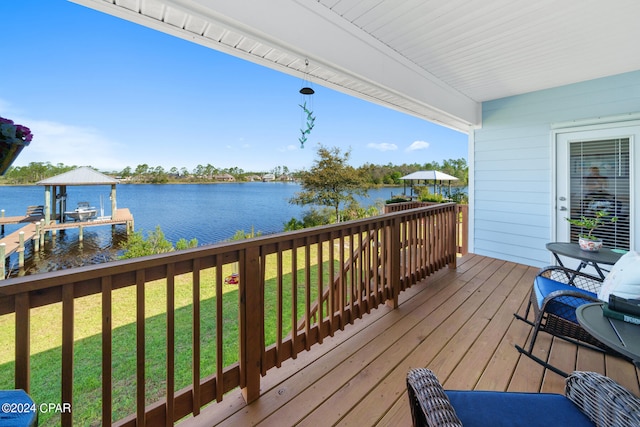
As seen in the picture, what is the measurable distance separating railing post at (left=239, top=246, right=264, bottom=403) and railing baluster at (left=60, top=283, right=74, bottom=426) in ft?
2.38

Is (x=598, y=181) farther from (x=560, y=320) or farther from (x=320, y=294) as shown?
(x=320, y=294)

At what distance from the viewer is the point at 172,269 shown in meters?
1.32

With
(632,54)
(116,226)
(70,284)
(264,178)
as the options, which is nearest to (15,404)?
(70,284)

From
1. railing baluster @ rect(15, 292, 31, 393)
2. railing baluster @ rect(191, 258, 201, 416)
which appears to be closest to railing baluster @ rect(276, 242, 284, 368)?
railing baluster @ rect(191, 258, 201, 416)

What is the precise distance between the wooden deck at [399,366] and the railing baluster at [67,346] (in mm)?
631

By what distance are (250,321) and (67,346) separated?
31.5 inches

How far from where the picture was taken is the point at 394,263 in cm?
283

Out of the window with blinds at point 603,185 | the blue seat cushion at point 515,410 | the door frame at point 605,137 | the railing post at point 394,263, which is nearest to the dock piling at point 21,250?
the railing post at point 394,263

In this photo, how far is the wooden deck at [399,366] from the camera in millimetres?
1557

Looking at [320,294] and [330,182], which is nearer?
[320,294]

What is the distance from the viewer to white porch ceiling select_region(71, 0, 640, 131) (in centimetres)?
207

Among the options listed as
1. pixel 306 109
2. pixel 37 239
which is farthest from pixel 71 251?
pixel 306 109

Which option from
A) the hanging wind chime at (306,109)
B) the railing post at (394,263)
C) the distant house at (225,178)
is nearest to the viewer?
the railing post at (394,263)

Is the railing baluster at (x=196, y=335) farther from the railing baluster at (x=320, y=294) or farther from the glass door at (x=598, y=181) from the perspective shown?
the glass door at (x=598, y=181)
